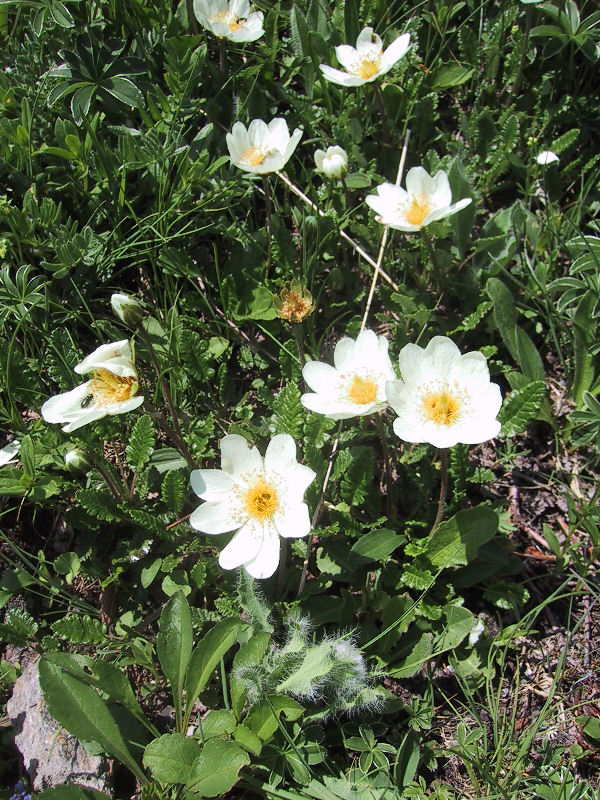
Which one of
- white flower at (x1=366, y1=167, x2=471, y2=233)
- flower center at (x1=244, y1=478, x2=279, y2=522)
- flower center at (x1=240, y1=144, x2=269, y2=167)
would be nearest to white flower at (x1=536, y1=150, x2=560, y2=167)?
white flower at (x1=366, y1=167, x2=471, y2=233)

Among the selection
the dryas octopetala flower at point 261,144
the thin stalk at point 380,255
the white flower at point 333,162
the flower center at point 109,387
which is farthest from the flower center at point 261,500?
the white flower at point 333,162

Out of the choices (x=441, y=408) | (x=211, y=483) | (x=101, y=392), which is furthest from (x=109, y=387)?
(x=441, y=408)

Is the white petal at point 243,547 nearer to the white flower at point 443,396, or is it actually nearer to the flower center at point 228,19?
the white flower at point 443,396

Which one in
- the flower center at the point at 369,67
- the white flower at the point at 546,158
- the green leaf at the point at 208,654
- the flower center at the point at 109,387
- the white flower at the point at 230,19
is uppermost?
the white flower at the point at 230,19

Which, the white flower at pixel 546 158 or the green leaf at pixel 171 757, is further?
the white flower at pixel 546 158

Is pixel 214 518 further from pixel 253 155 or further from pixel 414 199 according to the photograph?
pixel 253 155

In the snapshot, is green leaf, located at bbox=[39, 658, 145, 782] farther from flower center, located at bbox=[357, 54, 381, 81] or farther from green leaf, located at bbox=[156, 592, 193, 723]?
flower center, located at bbox=[357, 54, 381, 81]
